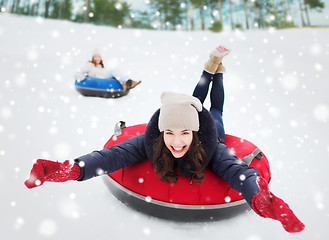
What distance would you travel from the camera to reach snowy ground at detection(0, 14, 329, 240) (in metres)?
1.74

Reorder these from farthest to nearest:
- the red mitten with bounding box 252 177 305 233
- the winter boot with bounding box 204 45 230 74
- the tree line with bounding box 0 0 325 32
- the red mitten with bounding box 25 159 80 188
→ the tree line with bounding box 0 0 325 32
the winter boot with bounding box 204 45 230 74
the red mitten with bounding box 25 159 80 188
the red mitten with bounding box 252 177 305 233

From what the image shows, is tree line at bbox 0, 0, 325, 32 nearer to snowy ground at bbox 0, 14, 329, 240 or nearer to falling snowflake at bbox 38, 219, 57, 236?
snowy ground at bbox 0, 14, 329, 240

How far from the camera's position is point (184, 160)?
1631 millimetres

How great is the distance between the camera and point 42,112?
378 cm

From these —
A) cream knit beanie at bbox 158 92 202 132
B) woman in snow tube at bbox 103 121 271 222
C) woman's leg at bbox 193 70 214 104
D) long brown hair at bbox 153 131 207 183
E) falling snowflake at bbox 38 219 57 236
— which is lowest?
falling snowflake at bbox 38 219 57 236

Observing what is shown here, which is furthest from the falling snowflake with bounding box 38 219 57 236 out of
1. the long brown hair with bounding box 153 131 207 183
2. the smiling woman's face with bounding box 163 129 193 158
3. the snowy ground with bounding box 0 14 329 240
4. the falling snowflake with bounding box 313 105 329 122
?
the falling snowflake with bounding box 313 105 329 122

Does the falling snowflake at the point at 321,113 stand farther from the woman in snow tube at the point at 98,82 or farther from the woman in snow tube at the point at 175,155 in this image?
the woman in snow tube at the point at 98,82

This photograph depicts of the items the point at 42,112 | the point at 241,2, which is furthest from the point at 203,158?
the point at 241,2

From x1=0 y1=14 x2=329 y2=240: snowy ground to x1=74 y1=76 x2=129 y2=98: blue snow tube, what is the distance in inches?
5.4

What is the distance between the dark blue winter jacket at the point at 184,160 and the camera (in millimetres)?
1526

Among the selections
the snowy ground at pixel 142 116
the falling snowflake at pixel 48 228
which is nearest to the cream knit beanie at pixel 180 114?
the snowy ground at pixel 142 116

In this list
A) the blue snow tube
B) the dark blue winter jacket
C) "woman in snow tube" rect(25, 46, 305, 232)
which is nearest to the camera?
"woman in snow tube" rect(25, 46, 305, 232)

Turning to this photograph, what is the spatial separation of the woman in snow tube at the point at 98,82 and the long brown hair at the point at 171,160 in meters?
3.10

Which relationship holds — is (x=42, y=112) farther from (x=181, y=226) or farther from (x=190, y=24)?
(x=190, y=24)
